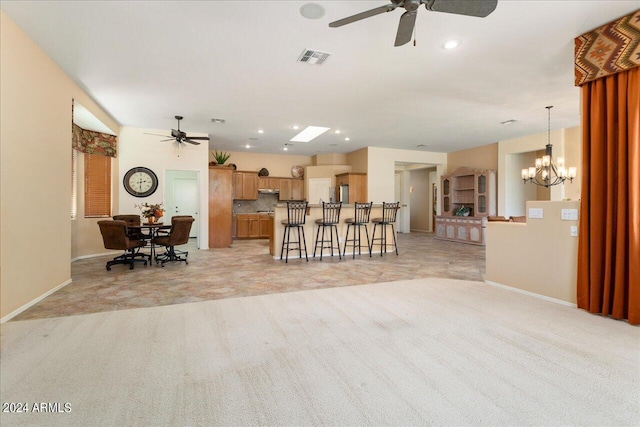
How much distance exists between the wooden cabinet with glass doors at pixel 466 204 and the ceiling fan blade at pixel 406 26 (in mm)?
7197

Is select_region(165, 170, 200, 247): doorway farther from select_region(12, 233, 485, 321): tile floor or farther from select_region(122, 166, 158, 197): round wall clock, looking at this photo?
select_region(12, 233, 485, 321): tile floor

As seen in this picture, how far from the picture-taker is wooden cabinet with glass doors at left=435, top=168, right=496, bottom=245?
8672 millimetres

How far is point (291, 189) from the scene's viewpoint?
1070 cm

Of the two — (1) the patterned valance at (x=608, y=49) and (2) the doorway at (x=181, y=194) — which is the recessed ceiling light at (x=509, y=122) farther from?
(2) the doorway at (x=181, y=194)

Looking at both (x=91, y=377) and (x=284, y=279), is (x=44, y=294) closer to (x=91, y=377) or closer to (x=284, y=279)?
(x=91, y=377)

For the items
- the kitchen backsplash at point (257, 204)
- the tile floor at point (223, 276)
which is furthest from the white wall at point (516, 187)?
the kitchen backsplash at point (257, 204)

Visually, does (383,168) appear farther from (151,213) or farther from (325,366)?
(325,366)

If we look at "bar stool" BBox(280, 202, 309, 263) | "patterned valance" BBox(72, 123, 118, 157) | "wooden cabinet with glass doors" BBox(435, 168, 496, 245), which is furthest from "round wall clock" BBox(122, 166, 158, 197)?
"wooden cabinet with glass doors" BBox(435, 168, 496, 245)

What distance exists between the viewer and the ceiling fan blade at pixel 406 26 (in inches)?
94.0

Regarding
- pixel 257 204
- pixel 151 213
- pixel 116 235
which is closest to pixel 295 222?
pixel 151 213

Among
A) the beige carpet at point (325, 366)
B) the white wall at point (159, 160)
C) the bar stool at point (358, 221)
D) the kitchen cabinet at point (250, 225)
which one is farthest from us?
the kitchen cabinet at point (250, 225)

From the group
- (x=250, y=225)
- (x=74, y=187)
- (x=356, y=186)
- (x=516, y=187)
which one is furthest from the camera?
(x=250, y=225)

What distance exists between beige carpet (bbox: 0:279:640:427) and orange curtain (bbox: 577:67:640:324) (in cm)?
29

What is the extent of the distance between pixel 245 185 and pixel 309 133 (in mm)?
3192
